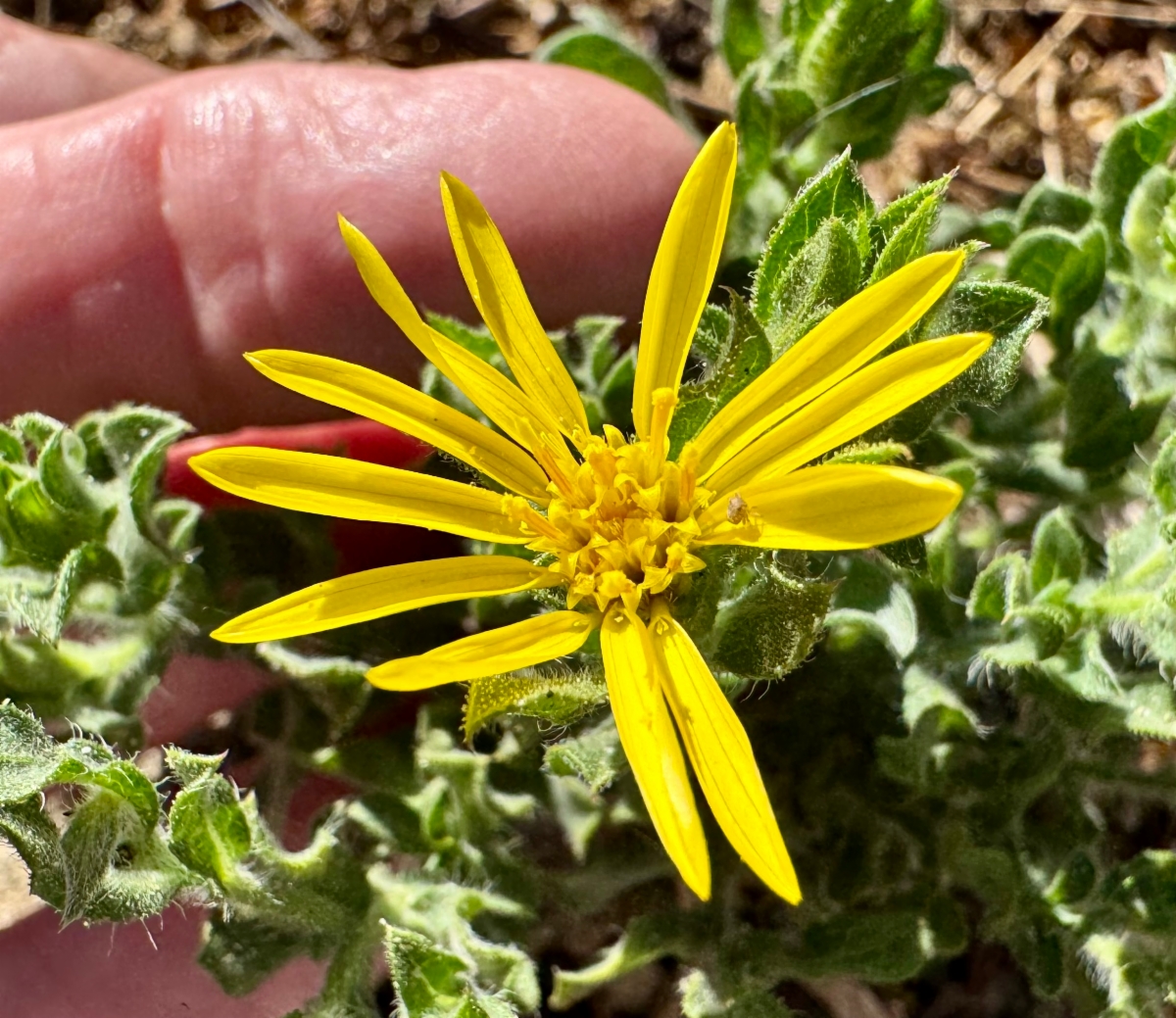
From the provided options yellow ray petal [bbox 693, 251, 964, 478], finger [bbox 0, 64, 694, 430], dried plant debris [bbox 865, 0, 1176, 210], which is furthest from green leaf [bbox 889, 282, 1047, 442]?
dried plant debris [bbox 865, 0, 1176, 210]

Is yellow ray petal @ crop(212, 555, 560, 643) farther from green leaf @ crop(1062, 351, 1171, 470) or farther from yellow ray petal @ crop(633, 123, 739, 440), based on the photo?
green leaf @ crop(1062, 351, 1171, 470)

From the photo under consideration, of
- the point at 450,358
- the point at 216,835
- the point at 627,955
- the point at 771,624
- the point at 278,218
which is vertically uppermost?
the point at 450,358

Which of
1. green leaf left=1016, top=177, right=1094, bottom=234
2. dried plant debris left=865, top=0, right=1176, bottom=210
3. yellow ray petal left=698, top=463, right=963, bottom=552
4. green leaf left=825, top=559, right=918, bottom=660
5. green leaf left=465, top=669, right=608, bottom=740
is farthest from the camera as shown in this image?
dried plant debris left=865, top=0, right=1176, bottom=210

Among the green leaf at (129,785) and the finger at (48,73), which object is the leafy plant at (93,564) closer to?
the green leaf at (129,785)

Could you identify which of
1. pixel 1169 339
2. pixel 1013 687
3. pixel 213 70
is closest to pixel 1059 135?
pixel 1169 339

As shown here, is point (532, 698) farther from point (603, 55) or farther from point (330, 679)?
point (603, 55)

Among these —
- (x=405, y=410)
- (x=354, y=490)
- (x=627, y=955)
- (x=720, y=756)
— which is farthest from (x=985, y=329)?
(x=627, y=955)

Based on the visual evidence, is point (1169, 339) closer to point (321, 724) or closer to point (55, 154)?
point (321, 724)

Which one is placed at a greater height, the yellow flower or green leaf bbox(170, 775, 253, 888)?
the yellow flower
